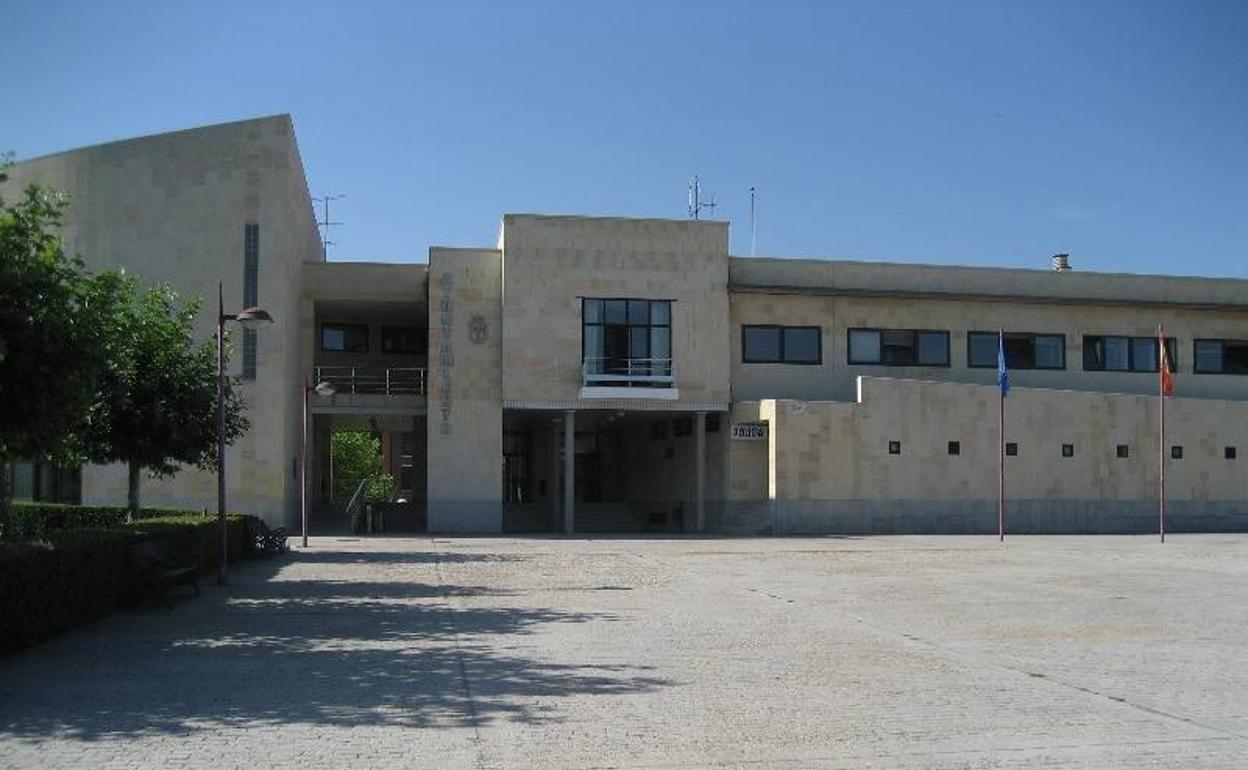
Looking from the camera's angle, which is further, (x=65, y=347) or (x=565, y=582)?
(x=565, y=582)

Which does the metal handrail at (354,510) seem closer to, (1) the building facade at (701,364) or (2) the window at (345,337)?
(1) the building facade at (701,364)

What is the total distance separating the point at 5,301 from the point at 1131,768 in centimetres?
1105

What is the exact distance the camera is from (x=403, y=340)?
49375 mm

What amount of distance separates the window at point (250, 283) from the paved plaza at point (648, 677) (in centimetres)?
1880

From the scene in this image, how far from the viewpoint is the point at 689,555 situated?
2855 centimetres

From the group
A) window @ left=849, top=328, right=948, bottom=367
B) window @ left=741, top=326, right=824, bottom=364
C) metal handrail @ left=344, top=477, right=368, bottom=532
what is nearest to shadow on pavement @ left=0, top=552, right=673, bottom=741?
window @ left=741, top=326, right=824, bottom=364

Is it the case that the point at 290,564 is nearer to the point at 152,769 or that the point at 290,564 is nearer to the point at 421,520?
the point at 152,769

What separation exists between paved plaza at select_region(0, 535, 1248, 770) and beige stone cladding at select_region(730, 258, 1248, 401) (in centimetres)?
2198

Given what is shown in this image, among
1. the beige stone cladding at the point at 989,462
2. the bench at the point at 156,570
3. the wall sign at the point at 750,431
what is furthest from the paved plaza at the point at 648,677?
the wall sign at the point at 750,431

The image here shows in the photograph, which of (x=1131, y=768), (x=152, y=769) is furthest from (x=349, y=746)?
Result: (x=1131, y=768)

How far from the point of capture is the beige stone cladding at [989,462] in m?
39.5

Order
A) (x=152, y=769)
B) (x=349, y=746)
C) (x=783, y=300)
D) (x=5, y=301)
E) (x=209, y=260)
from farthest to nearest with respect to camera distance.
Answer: (x=783, y=300) < (x=209, y=260) < (x=5, y=301) < (x=349, y=746) < (x=152, y=769)

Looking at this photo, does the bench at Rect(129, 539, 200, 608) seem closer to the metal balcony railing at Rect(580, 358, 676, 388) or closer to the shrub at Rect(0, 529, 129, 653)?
the shrub at Rect(0, 529, 129, 653)

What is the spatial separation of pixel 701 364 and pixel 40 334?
97.5 feet
